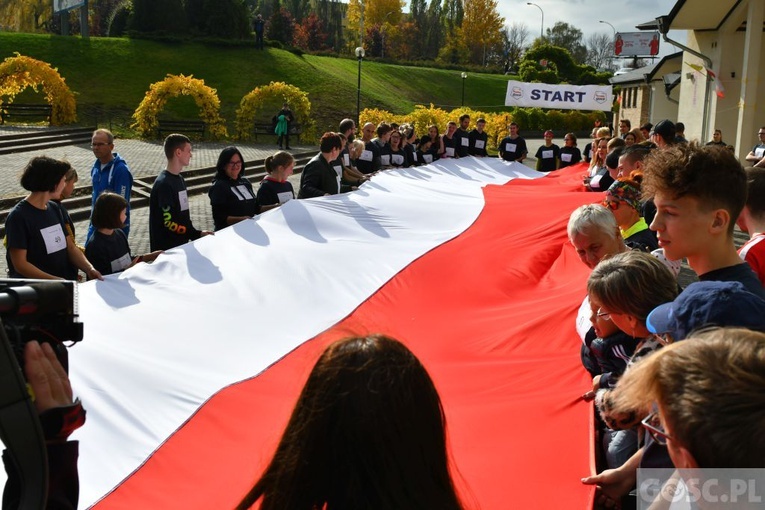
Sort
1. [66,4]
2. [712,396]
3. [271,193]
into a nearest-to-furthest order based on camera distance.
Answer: [712,396]
[271,193]
[66,4]

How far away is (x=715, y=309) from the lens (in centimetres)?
194

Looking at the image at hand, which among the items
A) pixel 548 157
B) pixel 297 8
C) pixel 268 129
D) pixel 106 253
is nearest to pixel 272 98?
pixel 268 129

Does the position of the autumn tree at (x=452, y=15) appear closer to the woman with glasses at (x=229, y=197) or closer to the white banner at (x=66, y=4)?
the white banner at (x=66, y=4)

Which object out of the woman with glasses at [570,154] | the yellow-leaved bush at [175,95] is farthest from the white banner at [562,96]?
the yellow-leaved bush at [175,95]

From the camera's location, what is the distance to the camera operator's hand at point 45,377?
1.86m

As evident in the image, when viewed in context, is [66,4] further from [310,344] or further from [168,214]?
[310,344]

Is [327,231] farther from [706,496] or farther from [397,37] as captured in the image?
[397,37]

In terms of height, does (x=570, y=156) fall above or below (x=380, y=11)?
below

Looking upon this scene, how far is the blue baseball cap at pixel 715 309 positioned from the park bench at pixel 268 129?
27.1 metres

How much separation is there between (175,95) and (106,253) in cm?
2250

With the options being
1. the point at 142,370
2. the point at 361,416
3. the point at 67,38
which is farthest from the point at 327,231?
the point at 67,38

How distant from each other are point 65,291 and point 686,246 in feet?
6.87

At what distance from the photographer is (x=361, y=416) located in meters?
1.43

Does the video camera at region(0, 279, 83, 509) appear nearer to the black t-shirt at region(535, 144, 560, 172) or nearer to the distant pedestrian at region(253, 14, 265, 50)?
the black t-shirt at region(535, 144, 560, 172)
